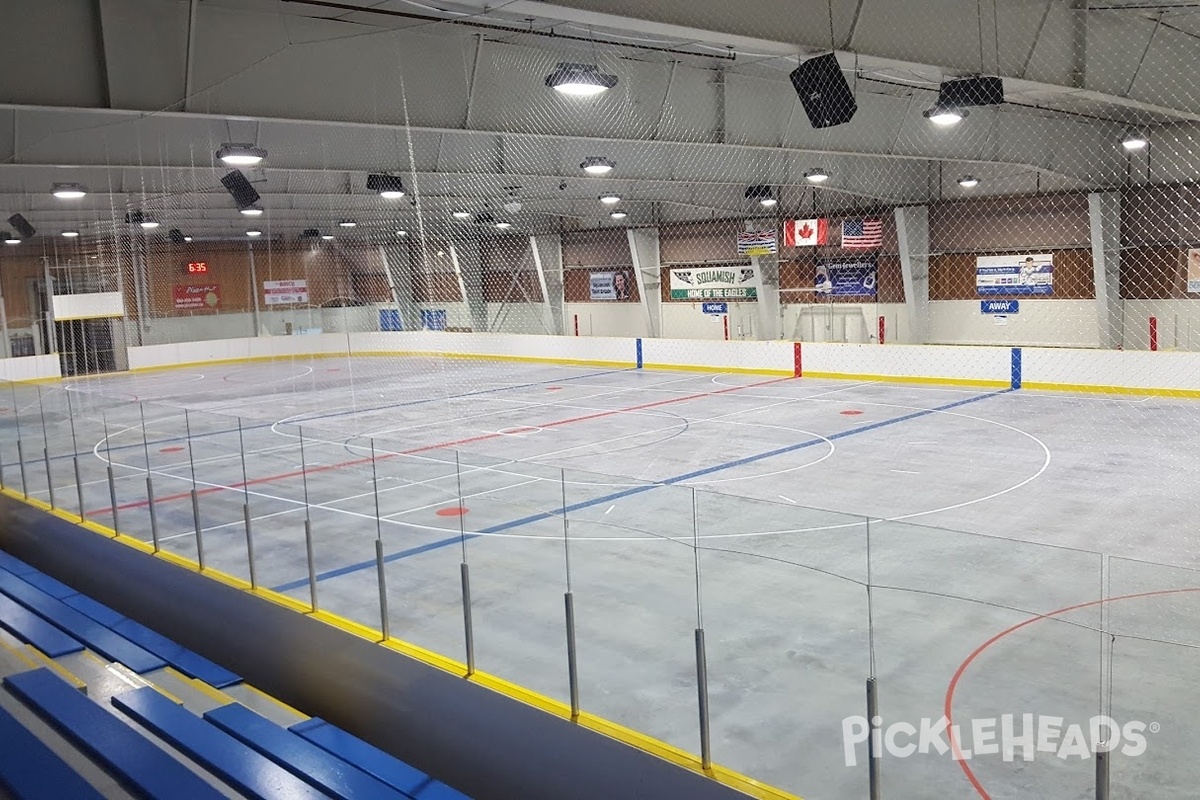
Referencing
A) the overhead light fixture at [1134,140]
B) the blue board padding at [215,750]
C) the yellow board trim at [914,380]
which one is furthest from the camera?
the yellow board trim at [914,380]

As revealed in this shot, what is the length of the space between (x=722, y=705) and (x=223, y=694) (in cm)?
419

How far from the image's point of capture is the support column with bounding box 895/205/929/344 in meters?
25.5

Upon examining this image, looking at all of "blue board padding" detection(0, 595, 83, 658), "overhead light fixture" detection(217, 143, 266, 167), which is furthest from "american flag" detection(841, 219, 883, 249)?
"blue board padding" detection(0, 595, 83, 658)

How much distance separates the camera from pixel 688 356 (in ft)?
82.3

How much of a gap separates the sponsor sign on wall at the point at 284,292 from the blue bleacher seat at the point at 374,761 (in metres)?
31.6

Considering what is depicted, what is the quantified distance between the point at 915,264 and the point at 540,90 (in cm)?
1647

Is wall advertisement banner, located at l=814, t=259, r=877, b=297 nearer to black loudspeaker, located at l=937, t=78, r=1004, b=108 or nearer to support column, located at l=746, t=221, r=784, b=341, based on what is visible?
support column, located at l=746, t=221, r=784, b=341

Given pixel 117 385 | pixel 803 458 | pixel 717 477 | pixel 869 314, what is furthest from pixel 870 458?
pixel 117 385

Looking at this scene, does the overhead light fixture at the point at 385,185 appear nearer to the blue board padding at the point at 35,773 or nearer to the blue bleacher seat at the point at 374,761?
the blue bleacher seat at the point at 374,761

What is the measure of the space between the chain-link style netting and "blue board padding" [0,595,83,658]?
1.11 m

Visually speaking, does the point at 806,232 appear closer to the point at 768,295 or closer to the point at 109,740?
the point at 768,295

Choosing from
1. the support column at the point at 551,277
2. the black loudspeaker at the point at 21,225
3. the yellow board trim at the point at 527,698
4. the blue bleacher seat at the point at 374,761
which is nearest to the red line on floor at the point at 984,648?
the yellow board trim at the point at 527,698

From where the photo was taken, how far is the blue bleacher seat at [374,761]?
16.5 ft

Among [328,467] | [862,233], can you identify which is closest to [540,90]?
[328,467]
